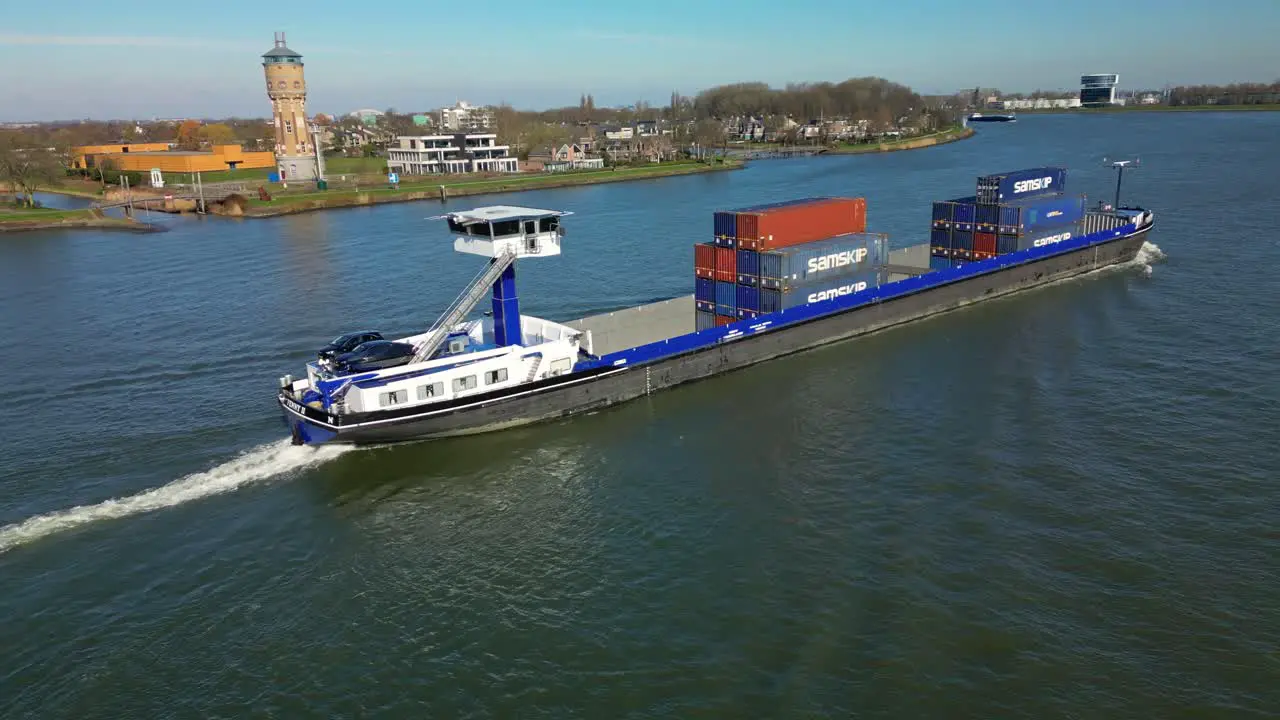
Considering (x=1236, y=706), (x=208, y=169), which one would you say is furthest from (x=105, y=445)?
(x=208, y=169)

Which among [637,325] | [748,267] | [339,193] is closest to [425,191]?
[339,193]

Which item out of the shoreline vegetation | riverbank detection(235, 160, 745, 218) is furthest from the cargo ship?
riverbank detection(235, 160, 745, 218)

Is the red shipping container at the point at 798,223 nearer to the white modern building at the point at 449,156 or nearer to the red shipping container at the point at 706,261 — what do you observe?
the red shipping container at the point at 706,261

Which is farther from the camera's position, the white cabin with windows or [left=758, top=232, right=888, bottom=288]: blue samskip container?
[left=758, top=232, right=888, bottom=288]: blue samskip container

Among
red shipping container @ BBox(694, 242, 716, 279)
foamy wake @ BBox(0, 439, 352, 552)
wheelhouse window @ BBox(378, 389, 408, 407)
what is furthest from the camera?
red shipping container @ BBox(694, 242, 716, 279)

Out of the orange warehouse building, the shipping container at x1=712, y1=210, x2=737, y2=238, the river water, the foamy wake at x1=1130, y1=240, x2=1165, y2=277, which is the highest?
the orange warehouse building

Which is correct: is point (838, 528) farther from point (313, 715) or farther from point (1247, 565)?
point (313, 715)

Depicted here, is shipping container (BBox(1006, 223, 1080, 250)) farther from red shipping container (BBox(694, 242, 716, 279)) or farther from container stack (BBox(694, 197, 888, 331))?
red shipping container (BBox(694, 242, 716, 279))
